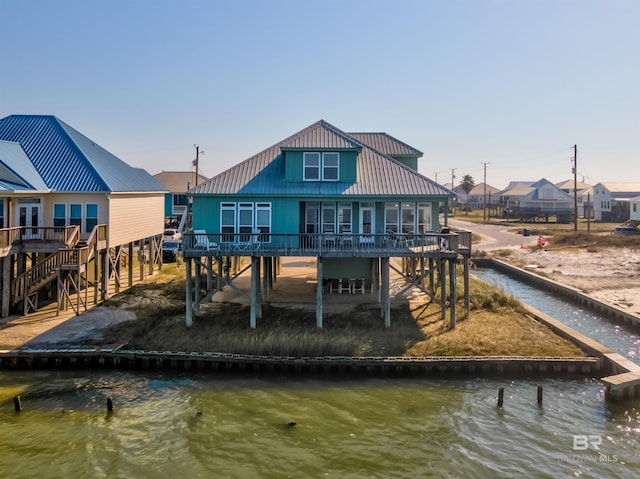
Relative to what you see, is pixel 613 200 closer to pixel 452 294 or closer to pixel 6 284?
pixel 452 294

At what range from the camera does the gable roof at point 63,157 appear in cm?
2687

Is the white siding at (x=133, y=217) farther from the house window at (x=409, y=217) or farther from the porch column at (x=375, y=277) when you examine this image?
the house window at (x=409, y=217)

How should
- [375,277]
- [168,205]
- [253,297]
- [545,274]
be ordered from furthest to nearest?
[168,205] < [545,274] < [375,277] < [253,297]

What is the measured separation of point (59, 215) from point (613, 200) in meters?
90.7

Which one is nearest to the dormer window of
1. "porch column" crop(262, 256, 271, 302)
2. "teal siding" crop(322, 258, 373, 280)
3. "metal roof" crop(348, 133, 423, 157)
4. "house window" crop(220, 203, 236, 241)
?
"house window" crop(220, 203, 236, 241)

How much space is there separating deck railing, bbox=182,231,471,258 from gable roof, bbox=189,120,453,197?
2115 millimetres

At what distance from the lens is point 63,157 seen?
28406 millimetres

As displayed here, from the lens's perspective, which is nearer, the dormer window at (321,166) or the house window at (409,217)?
the house window at (409,217)

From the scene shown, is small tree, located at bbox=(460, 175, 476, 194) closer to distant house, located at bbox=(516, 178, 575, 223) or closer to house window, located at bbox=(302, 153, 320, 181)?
distant house, located at bbox=(516, 178, 575, 223)

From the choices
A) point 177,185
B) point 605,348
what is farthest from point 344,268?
point 177,185

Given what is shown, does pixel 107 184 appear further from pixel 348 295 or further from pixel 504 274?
pixel 504 274

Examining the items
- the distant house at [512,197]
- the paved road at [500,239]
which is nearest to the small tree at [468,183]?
Answer: the distant house at [512,197]

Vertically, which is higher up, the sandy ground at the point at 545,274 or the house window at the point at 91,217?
the house window at the point at 91,217

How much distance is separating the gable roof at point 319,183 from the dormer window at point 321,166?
14.0 inches
